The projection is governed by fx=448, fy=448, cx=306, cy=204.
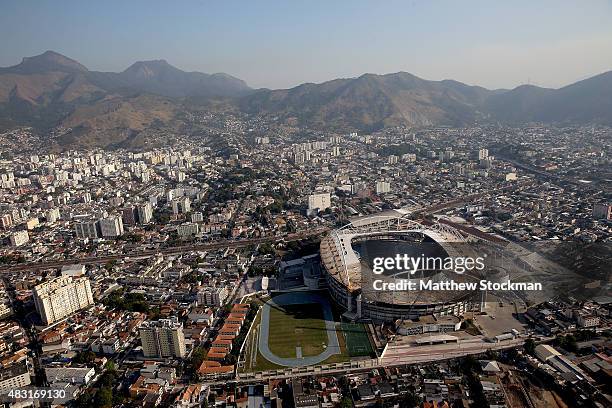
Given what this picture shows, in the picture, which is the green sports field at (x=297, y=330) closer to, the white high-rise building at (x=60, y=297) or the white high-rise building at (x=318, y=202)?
the white high-rise building at (x=60, y=297)

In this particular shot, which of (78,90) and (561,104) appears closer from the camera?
(561,104)

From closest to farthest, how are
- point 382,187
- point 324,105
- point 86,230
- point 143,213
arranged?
point 86,230 → point 143,213 → point 382,187 → point 324,105

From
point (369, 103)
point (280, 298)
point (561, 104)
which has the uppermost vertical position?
point (369, 103)

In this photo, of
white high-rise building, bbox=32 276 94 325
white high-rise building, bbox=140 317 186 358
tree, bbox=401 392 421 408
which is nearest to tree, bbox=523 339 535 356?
tree, bbox=401 392 421 408

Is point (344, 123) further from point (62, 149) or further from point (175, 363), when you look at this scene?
point (175, 363)

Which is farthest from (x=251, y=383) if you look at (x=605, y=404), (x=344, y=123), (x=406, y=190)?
(x=344, y=123)

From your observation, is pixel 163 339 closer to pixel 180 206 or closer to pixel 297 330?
pixel 297 330

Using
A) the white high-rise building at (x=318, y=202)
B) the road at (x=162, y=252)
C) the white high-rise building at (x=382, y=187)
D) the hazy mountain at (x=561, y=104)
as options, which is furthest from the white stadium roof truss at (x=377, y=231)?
the hazy mountain at (x=561, y=104)

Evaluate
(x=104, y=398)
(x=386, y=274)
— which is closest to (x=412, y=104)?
(x=386, y=274)
